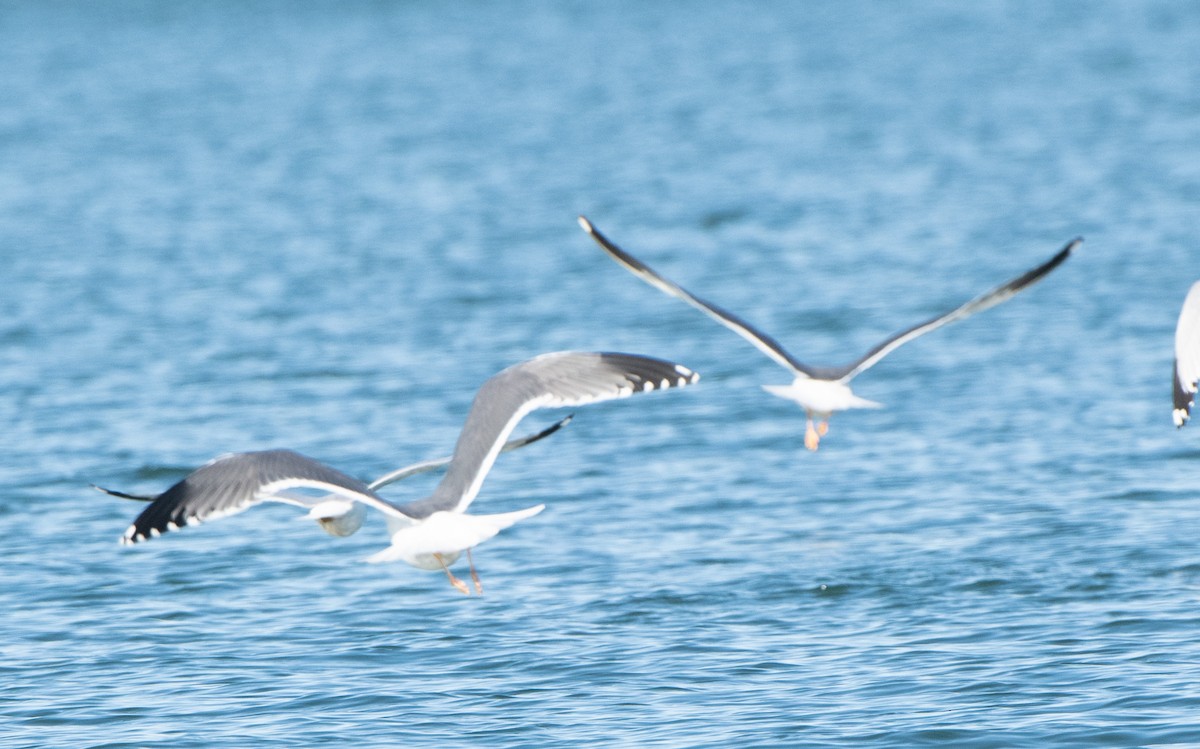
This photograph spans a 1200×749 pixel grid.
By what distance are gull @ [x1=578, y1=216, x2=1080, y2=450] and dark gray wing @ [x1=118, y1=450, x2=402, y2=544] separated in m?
1.64

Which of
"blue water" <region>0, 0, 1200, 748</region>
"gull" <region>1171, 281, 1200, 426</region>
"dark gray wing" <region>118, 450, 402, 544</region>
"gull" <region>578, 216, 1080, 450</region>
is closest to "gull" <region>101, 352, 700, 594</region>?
"dark gray wing" <region>118, 450, 402, 544</region>

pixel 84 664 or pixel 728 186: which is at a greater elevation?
pixel 728 186

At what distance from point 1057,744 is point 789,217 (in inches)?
805

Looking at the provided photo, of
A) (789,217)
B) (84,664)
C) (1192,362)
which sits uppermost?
(789,217)

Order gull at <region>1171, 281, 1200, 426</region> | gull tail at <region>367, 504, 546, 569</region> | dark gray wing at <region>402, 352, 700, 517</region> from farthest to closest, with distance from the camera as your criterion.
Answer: gull at <region>1171, 281, 1200, 426</region> → dark gray wing at <region>402, 352, 700, 517</region> → gull tail at <region>367, 504, 546, 569</region>

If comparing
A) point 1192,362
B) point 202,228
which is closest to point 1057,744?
point 1192,362

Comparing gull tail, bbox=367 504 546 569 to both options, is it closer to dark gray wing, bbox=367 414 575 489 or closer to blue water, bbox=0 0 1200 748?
dark gray wing, bbox=367 414 575 489

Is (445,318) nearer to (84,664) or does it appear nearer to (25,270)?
(25,270)

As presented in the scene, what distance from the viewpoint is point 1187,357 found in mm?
12352

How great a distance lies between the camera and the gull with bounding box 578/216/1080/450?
953cm

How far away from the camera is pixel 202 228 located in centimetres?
3114

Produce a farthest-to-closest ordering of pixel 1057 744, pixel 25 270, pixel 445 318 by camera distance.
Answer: pixel 25 270, pixel 445 318, pixel 1057 744

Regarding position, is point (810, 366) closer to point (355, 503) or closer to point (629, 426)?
point (355, 503)

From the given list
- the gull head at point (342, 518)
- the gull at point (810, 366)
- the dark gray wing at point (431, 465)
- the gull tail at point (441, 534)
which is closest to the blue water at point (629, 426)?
the gull head at point (342, 518)
